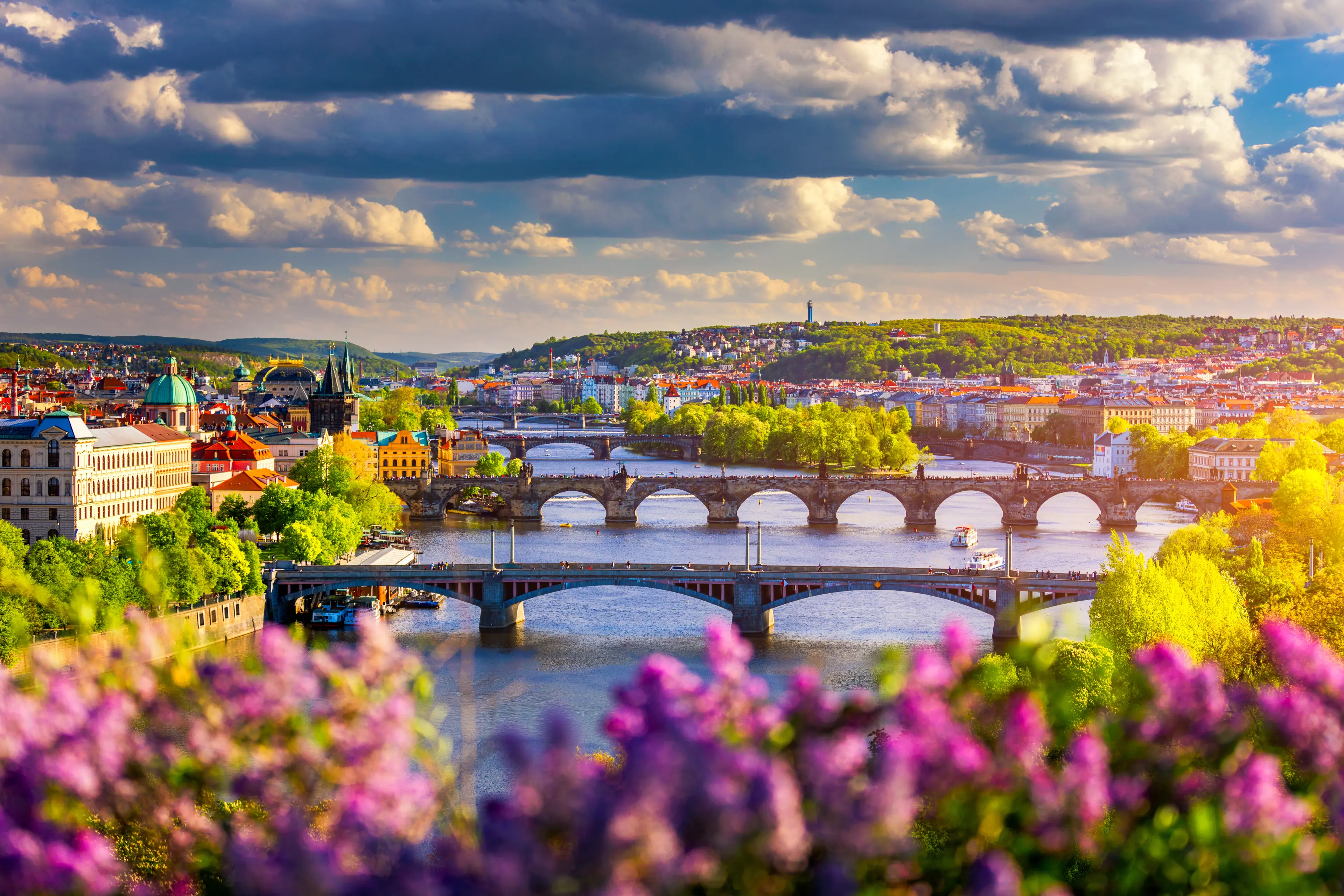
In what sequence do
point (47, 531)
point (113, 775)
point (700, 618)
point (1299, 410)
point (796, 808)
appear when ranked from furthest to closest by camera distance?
point (1299, 410)
point (47, 531)
point (700, 618)
point (113, 775)
point (796, 808)

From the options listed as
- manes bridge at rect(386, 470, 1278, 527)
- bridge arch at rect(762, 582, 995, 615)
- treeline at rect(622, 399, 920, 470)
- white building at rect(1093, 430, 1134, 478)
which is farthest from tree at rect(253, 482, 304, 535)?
white building at rect(1093, 430, 1134, 478)

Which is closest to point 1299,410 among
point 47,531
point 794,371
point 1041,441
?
point 1041,441

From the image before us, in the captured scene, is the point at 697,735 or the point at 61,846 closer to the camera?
the point at 697,735

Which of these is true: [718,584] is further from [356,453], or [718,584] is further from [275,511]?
[356,453]

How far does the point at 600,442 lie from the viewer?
245 feet

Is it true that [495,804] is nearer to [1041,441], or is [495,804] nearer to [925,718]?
[925,718]

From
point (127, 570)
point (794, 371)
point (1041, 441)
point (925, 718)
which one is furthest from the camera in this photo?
point (794, 371)

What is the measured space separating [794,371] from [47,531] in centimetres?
13140

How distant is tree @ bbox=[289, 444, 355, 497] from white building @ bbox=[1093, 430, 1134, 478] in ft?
104

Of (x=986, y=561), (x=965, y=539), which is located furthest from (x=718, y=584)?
(x=965, y=539)

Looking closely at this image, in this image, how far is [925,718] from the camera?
3.83 metres

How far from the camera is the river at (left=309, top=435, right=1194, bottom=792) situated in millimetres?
21531

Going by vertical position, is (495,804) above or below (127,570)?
above

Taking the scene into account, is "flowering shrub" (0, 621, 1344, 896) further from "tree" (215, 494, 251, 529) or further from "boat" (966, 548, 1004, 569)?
"tree" (215, 494, 251, 529)
